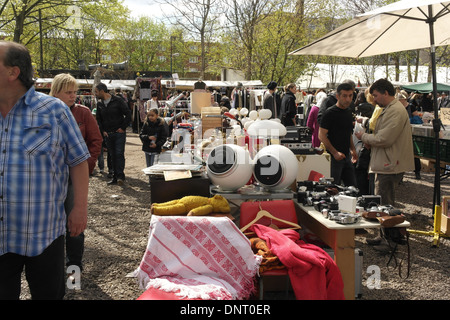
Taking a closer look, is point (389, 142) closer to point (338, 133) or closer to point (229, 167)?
point (338, 133)

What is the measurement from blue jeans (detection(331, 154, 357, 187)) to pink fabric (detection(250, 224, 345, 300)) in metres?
2.22

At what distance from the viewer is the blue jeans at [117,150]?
324 inches

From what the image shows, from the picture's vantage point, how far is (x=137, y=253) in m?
4.71

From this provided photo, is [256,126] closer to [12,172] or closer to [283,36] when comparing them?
[12,172]

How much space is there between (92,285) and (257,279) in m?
1.67


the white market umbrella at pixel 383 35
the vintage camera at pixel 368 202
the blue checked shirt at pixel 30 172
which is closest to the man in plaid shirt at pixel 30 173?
the blue checked shirt at pixel 30 172

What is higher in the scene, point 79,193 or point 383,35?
point 383,35

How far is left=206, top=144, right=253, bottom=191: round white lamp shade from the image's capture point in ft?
13.0

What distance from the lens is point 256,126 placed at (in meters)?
4.75

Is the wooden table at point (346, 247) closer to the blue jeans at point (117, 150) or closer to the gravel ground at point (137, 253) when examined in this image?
the gravel ground at point (137, 253)

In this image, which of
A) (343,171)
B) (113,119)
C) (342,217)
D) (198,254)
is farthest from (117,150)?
(342,217)

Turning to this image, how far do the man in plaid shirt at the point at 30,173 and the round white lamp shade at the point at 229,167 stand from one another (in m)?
1.88

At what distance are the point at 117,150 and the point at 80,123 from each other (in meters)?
4.19

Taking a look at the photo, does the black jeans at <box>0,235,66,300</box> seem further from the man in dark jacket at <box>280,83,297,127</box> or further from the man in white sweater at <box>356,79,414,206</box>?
the man in dark jacket at <box>280,83,297,127</box>
